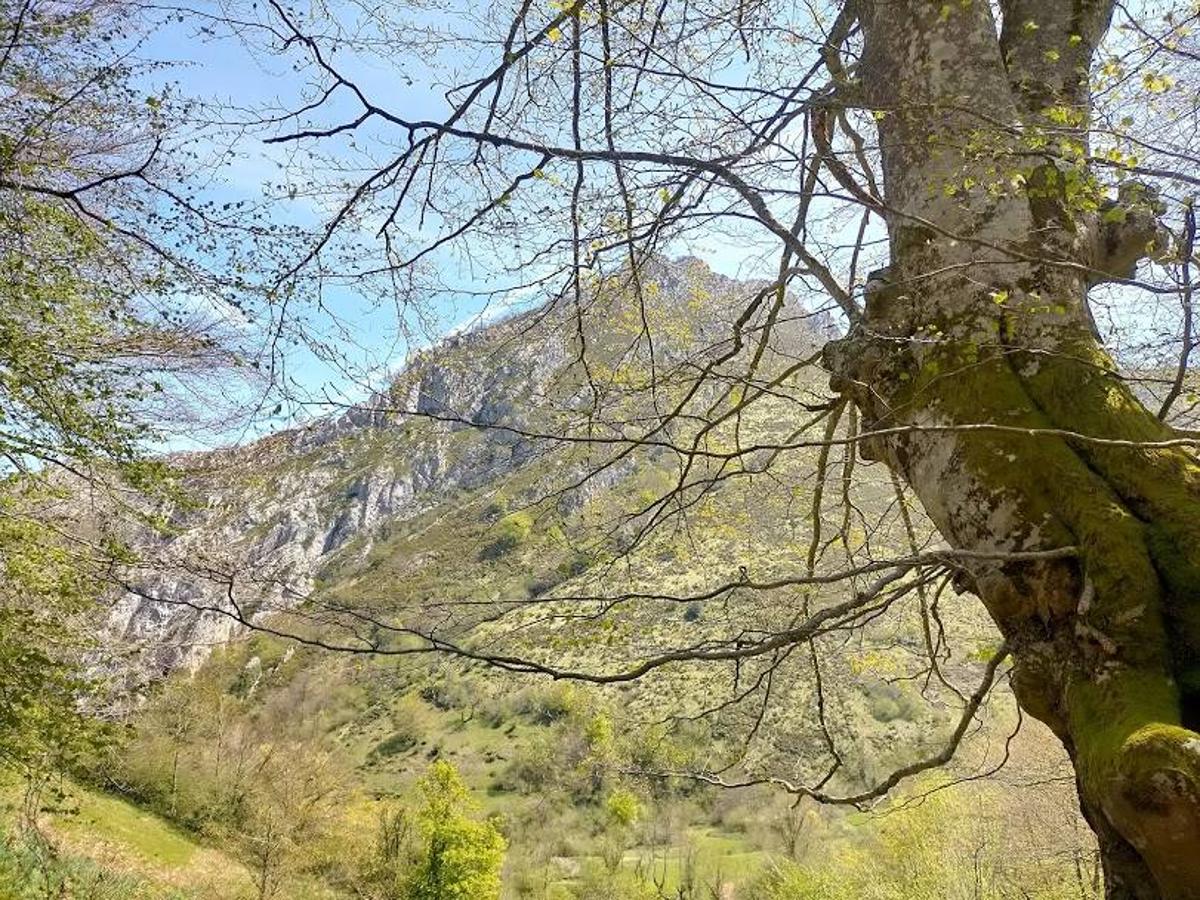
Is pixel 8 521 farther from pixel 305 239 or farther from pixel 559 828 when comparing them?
pixel 559 828

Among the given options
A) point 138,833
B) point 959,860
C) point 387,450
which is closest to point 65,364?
point 387,450

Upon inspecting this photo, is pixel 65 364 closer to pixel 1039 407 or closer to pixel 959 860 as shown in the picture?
pixel 1039 407

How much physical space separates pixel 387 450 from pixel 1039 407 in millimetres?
1991

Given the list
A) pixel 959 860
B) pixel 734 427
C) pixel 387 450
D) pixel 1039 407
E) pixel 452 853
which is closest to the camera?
pixel 1039 407

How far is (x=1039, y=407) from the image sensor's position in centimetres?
191

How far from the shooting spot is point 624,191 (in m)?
2.62

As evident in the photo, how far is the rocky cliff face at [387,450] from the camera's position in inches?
100

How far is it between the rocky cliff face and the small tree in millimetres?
15929

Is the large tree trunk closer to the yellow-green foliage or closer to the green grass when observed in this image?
the yellow-green foliage

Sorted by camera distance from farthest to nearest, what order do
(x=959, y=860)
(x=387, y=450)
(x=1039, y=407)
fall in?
(x=959, y=860)
(x=387, y=450)
(x=1039, y=407)

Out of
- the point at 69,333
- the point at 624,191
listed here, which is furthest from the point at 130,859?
the point at 624,191

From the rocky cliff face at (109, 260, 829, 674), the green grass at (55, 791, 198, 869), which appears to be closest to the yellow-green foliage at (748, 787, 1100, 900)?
the rocky cliff face at (109, 260, 829, 674)

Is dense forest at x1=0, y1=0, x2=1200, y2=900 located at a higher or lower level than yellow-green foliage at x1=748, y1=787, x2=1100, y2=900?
higher

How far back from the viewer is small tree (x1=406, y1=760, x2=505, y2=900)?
21.3 meters
